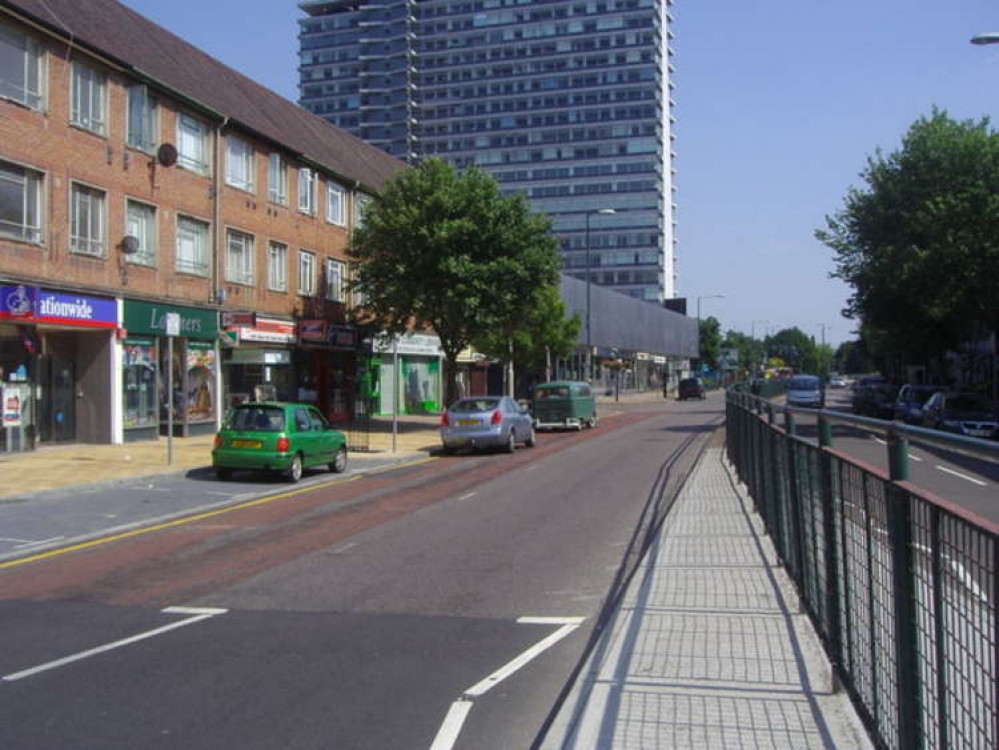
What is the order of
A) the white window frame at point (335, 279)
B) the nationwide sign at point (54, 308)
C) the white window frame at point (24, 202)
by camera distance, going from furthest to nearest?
the white window frame at point (335, 279), the white window frame at point (24, 202), the nationwide sign at point (54, 308)

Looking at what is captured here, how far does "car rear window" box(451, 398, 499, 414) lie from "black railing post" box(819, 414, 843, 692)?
63.4 feet

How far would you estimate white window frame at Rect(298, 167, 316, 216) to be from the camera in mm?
32281

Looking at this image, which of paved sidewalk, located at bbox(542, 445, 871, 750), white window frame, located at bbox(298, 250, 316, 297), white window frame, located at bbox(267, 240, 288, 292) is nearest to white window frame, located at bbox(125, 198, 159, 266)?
white window frame, located at bbox(267, 240, 288, 292)

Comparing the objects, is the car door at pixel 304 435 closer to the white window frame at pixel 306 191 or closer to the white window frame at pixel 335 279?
the white window frame at pixel 306 191

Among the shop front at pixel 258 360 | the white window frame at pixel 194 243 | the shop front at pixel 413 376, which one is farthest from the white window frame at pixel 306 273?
the white window frame at pixel 194 243

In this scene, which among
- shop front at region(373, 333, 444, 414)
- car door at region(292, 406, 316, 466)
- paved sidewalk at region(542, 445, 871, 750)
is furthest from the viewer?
shop front at region(373, 333, 444, 414)

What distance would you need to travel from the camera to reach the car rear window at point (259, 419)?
1762 cm

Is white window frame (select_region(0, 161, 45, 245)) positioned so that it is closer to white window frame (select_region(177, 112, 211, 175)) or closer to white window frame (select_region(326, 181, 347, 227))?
white window frame (select_region(177, 112, 211, 175))

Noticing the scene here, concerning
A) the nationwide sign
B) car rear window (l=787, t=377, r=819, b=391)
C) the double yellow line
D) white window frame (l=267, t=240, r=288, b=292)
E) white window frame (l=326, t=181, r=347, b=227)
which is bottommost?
the double yellow line

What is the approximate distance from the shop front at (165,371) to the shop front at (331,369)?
4.80 m

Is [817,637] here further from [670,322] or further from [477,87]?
[477,87]

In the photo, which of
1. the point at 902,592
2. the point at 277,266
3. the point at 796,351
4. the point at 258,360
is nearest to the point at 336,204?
the point at 277,266

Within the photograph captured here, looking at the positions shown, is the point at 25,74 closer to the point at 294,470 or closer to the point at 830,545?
the point at 294,470

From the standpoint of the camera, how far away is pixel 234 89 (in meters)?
31.3
